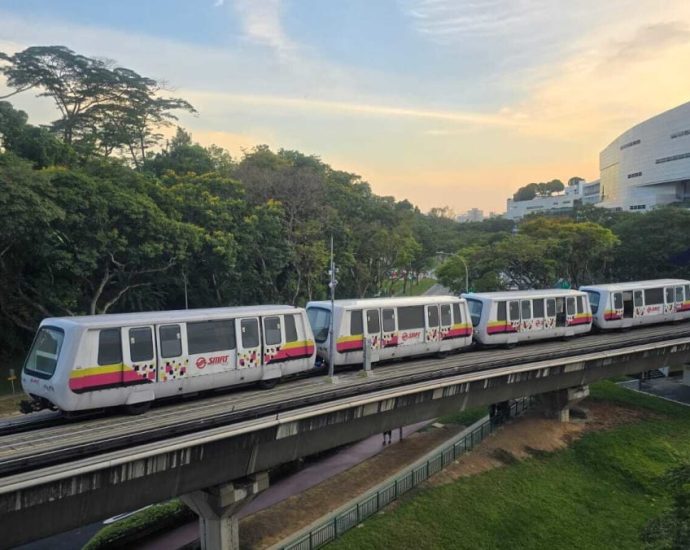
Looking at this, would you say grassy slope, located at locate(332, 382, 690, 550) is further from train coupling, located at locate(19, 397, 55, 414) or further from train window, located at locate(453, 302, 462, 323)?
train coupling, located at locate(19, 397, 55, 414)

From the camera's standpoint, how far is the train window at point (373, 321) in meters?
20.4

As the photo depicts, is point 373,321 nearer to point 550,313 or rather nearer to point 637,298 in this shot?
point 550,313

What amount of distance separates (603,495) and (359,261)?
33.1 meters

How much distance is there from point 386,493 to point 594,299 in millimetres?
17344

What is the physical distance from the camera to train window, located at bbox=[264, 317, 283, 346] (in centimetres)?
1731

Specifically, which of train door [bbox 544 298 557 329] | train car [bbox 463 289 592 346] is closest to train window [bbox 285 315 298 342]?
train car [bbox 463 289 592 346]

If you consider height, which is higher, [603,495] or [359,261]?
[359,261]

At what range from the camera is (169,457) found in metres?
13.2

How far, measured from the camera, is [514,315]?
2581 centimetres

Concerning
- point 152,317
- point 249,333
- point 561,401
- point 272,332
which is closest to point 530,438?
point 561,401

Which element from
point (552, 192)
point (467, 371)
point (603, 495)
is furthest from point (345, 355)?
point (552, 192)

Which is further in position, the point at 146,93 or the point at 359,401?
the point at 146,93

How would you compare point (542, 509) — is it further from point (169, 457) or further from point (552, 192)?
point (552, 192)

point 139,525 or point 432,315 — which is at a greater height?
point 432,315
